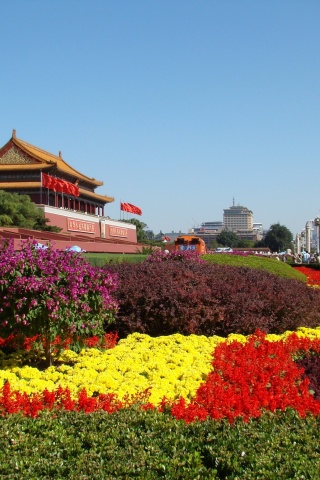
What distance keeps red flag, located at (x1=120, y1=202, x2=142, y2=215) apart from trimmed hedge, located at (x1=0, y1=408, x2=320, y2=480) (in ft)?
156

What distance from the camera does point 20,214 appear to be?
27.0 m

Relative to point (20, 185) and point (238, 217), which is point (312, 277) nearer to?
point (20, 185)

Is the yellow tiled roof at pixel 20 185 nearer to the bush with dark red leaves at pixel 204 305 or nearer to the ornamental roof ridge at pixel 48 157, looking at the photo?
the ornamental roof ridge at pixel 48 157

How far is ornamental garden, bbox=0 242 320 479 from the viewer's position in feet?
8.70

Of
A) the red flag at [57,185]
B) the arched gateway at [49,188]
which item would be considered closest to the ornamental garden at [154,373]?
the arched gateway at [49,188]

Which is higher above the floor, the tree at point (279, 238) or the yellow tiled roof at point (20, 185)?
the yellow tiled roof at point (20, 185)

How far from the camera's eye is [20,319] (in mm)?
4672

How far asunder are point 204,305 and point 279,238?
278 feet

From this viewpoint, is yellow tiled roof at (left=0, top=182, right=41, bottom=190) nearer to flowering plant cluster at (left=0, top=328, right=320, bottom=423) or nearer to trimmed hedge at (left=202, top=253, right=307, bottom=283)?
trimmed hedge at (left=202, top=253, right=307, bottom=283)

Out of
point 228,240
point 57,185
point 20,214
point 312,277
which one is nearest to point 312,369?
point 312,277

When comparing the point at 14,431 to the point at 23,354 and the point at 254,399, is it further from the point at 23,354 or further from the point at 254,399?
the point at 23,354

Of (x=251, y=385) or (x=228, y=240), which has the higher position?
(x=228, y=240)

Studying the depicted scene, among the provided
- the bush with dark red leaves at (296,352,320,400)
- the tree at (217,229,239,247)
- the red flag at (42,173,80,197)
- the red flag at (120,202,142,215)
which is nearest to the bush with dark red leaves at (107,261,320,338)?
the bush with dark red leaves at (296,352,320,400)

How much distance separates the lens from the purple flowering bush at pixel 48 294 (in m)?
4.68
